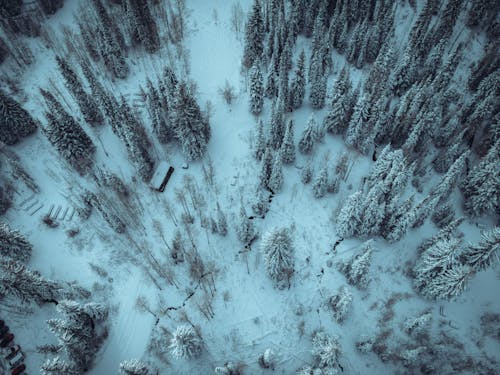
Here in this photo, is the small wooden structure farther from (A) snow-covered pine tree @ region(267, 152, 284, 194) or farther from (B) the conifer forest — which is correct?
(A) snow-covered pine tree @ region(267, 152, 284, 194)

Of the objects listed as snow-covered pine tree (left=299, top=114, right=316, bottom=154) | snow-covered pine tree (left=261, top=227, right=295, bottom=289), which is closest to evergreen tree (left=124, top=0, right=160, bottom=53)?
snow-covered pine tree (left=299, top=114, right=316, bottom=154)

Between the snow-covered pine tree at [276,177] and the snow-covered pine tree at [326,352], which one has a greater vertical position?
the snow-covered pine tree at [276,177]

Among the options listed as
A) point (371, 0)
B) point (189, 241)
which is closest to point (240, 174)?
point (189, 241)

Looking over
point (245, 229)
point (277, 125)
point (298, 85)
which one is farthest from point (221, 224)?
point (298, 85)

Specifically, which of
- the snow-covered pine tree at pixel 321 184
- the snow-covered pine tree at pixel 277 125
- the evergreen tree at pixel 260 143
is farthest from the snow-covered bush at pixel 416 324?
the snow-covered pine tree at pixel 277 125

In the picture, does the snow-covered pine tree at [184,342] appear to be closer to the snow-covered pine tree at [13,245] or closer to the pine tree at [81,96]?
the snow-covered pine tree at [13,245]
